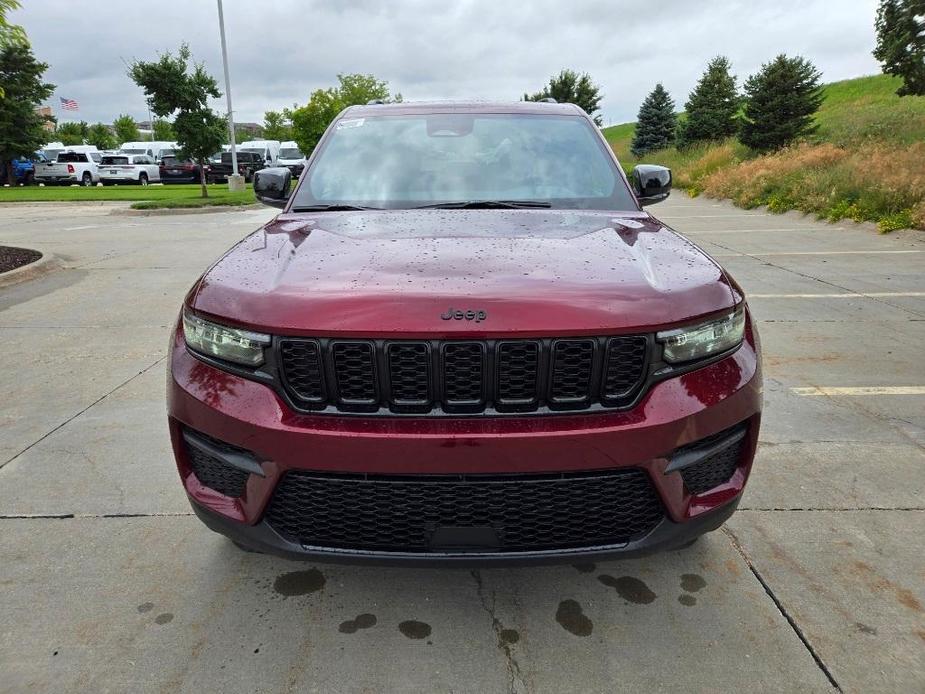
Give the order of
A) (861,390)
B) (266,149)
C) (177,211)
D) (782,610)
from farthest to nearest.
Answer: (266,149) < (177,211) < (861,390) < (782,610)

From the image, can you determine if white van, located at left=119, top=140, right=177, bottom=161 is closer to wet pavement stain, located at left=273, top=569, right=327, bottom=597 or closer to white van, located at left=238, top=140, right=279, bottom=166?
white van, located at left=238, top=140, right=279, bottom=166

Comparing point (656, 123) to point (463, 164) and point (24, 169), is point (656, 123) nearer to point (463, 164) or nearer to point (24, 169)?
point (24, 169)

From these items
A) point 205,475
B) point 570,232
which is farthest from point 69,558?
point 570,232

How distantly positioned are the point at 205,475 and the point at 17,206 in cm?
2416

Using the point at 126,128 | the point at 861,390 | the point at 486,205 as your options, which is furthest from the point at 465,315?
the point at 126,128

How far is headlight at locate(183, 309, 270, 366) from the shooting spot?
1.96 m

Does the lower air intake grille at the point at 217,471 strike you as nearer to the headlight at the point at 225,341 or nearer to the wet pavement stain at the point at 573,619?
the headlight at the point at 225,341

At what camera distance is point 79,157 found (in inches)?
1404

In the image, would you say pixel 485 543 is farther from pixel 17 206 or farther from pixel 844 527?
pixel 17 206

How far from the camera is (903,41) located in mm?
25375

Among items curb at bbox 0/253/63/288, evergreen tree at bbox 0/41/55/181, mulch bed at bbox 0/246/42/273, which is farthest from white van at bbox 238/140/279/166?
curb at bbox 0/253/63/288

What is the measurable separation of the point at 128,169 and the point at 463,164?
3779 centimetres

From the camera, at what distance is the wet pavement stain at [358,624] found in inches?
87.7

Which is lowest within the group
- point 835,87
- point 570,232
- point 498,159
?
point 570,232
